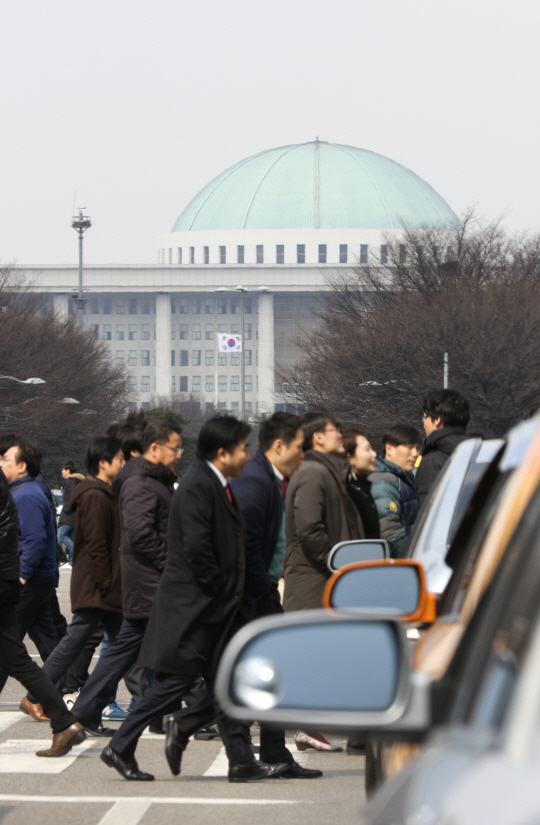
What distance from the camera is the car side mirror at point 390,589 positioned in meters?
3.12

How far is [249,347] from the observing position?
481 feet

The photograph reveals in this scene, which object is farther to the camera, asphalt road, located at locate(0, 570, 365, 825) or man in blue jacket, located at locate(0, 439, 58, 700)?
man in blue jacket, located at locate(0, 439, 58, 700)

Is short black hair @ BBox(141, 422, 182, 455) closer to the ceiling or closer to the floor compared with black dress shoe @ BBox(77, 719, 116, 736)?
closer to the ceiling

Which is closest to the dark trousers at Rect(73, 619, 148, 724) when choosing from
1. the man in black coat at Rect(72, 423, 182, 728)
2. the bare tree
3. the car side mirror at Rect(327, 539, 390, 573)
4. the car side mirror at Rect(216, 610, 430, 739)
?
the man in black coat at Rect(72, 423, 182, 728)

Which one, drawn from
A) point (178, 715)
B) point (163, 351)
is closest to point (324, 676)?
point (178, 715)

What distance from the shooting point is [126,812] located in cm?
595

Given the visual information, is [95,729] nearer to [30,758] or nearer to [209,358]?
[30,758]

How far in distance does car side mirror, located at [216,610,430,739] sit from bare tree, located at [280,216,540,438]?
35.3 m

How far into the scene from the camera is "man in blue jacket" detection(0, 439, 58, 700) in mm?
8328

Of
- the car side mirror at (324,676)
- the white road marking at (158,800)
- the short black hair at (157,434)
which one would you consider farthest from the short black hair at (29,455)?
the car side mirror at (324,676)

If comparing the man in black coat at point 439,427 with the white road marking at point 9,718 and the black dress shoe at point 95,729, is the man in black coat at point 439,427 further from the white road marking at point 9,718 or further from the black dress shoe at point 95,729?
the white road marking at point 9,718

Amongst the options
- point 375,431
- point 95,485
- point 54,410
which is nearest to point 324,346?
point 375,431

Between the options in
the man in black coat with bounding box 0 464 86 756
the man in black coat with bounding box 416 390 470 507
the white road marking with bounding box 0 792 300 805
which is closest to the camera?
the white road marking with bounding box 0 792 300 805

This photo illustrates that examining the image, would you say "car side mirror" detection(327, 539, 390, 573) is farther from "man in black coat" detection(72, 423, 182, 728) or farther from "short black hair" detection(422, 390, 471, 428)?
"short black hair" detection(422, 390, 471, 428)
